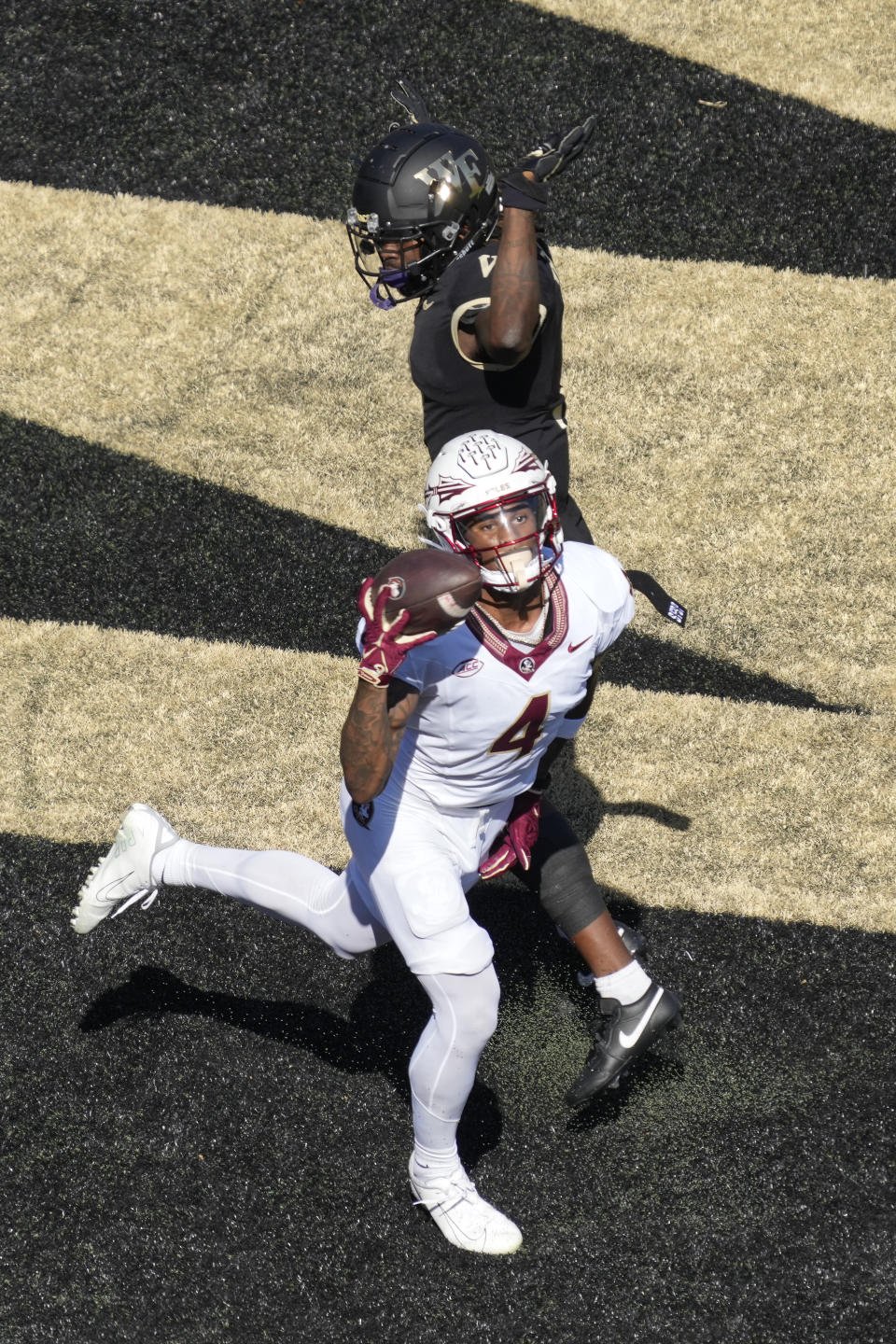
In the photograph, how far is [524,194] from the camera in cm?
414

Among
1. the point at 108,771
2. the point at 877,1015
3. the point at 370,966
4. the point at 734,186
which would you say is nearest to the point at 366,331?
the point at 734,186

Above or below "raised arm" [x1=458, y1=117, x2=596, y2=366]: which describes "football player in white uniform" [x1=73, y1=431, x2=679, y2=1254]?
below

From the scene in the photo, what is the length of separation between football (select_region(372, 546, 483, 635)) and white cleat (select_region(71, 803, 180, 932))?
62.9 inches

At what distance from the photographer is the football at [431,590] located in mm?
3316

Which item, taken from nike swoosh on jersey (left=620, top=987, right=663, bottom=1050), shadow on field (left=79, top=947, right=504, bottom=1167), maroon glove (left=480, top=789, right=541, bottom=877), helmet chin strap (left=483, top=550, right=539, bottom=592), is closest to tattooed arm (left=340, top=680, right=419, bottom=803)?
helmet chin strap (left=483, top=550, right=539, bottom=592)

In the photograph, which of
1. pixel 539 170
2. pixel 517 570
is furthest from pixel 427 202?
pixel 517 570

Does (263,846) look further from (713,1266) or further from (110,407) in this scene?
(110,407)

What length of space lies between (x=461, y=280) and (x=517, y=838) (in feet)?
5.82

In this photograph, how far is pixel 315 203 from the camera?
7.97 m

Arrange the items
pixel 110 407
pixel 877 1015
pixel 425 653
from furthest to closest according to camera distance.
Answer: pixel 110 407 < pixel 877 1015 < pixel 425 653

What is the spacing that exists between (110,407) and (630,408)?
2680 mm

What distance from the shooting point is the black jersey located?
4.38 meters

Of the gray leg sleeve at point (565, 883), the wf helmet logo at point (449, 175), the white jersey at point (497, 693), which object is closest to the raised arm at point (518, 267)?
the wf helmet logo at point (449, 175)

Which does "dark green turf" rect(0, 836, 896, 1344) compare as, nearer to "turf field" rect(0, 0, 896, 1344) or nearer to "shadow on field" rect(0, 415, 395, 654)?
"turf field" rect(0, 0, 896, 1344)
